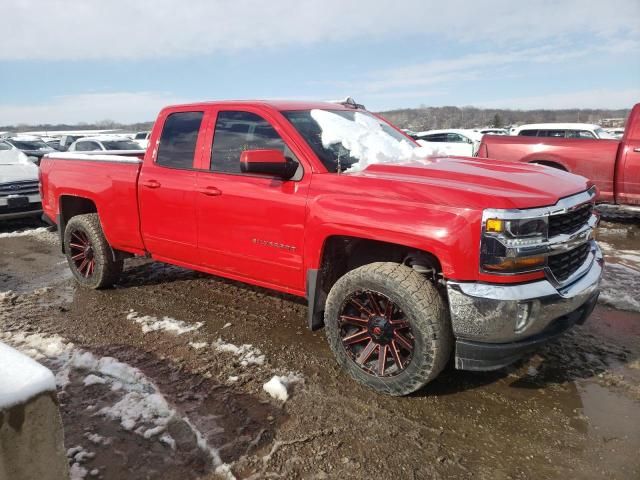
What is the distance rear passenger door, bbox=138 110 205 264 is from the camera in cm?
404

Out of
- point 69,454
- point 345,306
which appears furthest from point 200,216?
point 69,454

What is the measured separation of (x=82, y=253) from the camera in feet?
17.4

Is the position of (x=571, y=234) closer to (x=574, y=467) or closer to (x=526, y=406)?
(x=526, y=406)

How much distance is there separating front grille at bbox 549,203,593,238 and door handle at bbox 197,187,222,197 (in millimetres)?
2362

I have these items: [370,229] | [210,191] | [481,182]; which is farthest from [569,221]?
[210,191]

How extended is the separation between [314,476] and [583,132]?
13838 mm

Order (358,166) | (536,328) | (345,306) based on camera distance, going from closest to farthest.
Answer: (536,328), (345,306), (358,166)

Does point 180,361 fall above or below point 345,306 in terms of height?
below

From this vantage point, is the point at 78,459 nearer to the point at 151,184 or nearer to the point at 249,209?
the point at 249,209

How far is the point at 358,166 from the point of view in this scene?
349cm

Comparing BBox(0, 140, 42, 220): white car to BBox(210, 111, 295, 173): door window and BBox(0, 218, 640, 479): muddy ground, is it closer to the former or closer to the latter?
BBox(0, 218, 640, 479): muddy ground

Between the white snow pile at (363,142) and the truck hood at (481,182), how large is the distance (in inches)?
9.1

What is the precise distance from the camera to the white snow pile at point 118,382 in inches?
109

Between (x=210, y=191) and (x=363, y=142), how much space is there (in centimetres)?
127
